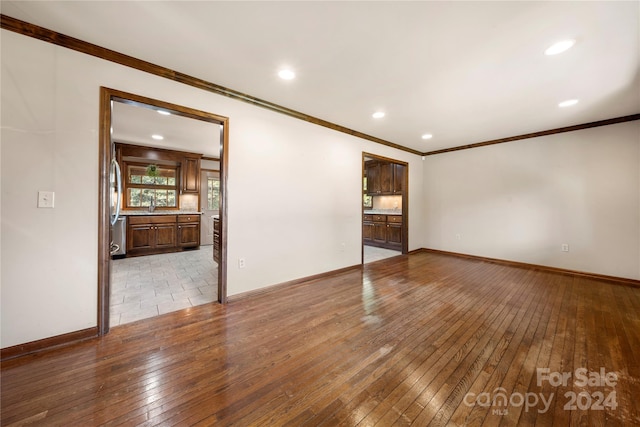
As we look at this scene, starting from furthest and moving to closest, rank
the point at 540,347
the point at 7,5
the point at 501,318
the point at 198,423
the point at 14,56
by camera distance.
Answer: the point at 501,318
the point at 540,347
the point at 14,56
the point at 7,5
the point at 198,423

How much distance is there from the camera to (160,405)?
4.48 feet

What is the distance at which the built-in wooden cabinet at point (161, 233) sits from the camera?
5.17 metres

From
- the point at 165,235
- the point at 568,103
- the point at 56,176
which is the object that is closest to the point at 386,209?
the point at 568,103

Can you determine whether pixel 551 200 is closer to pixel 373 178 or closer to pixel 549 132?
pixel 549 132

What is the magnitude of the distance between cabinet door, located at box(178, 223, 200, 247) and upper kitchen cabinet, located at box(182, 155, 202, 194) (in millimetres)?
1025

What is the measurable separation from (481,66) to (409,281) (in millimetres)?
2832

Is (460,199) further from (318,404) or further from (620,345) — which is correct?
(318,404)

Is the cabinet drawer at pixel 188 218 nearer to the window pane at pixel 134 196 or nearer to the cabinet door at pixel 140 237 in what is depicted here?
the cabinet door at pixel 140 237

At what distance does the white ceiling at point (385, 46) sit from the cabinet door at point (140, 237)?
160 inches

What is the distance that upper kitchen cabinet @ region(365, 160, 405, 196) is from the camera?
6191mm

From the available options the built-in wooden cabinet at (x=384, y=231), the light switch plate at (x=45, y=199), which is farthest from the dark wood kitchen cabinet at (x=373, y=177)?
the light switch plate at (x=45, y=199)

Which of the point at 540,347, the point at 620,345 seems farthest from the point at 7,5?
the point at 620,345

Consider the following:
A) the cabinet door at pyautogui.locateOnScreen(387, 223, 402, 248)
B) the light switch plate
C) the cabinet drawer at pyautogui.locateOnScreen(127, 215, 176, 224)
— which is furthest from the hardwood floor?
the cabinet drawer at pyautogui.locateOnScreen(127, 215, 176, 224)

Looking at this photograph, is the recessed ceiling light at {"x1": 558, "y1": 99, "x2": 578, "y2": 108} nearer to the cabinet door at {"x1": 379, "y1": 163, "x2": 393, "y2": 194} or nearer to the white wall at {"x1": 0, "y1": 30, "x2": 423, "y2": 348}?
the cabinet door at {"x1": 379, "y1": 163, "x2": 393, "y2": 194}
